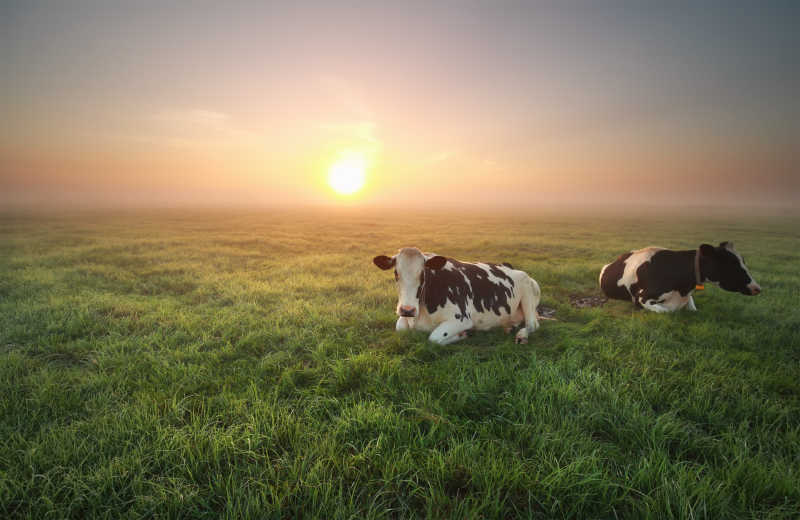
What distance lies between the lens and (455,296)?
4.65 metres

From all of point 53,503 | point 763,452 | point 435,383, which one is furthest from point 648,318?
point 53,503

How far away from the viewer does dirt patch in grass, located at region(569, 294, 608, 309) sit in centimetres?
Result: 648

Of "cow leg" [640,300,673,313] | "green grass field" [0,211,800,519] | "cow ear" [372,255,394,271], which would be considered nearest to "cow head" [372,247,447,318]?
"cow ear" [372,255,394,271]

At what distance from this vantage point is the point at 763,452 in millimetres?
2256

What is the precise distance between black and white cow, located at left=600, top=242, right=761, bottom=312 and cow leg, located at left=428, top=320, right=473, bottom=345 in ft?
12.7

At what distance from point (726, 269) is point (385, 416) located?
665cm

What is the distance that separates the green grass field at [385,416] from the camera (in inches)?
72.6

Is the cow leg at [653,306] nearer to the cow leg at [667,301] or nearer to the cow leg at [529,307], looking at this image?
the cow leg at [667,301]

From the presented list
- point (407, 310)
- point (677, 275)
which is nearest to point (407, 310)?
point (407, 310)

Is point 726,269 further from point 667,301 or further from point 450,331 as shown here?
point 450,331

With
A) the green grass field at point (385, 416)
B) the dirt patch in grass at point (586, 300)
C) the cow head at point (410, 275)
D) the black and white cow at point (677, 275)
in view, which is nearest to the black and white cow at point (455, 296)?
the cow head at point (410, 275)

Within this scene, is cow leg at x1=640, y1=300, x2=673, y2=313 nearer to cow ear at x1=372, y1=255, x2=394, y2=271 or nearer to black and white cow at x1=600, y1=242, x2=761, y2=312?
black and white cow at x1=600, y1=242, x2=761, y2=312

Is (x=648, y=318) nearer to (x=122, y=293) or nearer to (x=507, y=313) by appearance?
(x=507, y=313)

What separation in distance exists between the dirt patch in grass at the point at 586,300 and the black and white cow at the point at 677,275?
0.41 m
